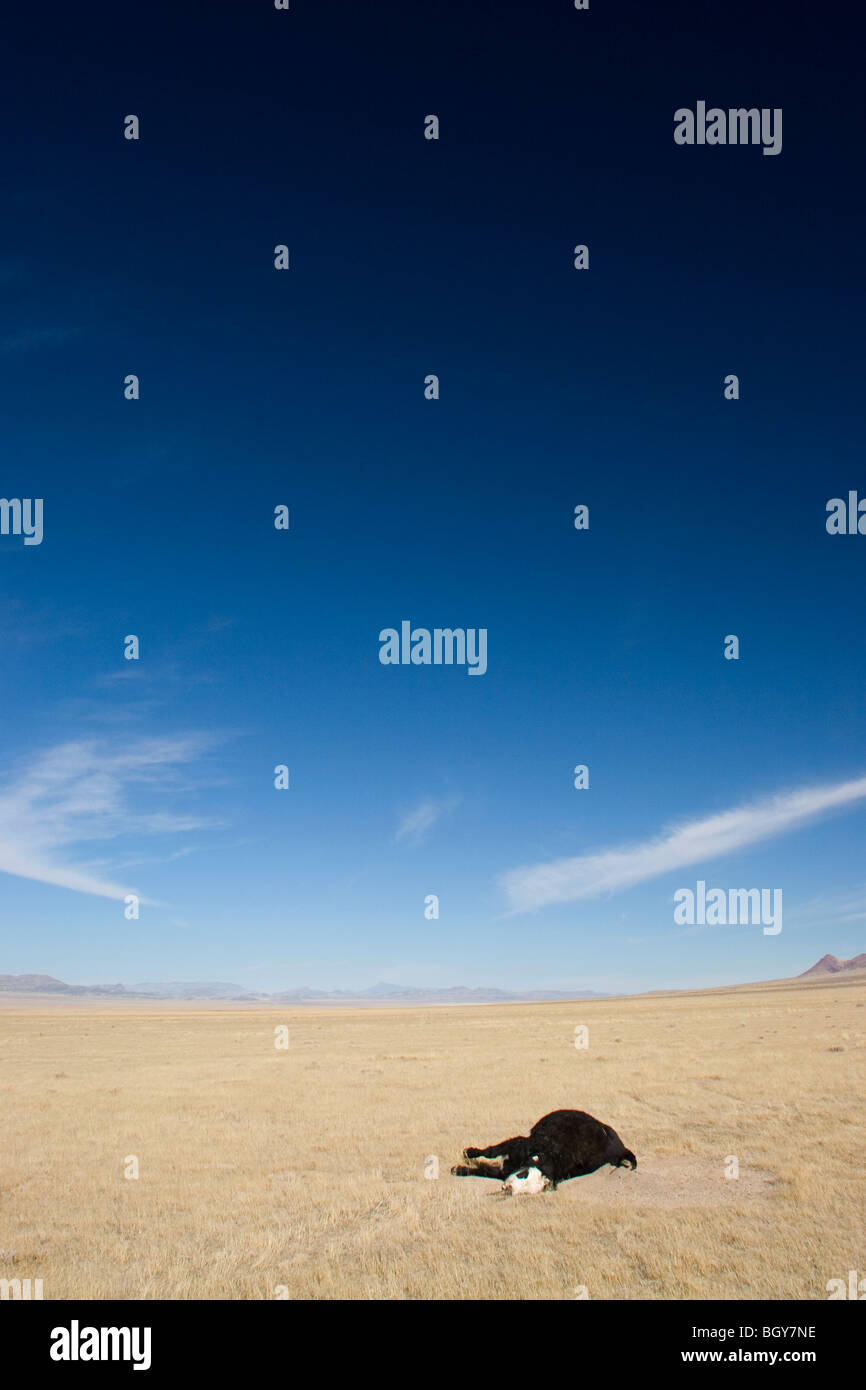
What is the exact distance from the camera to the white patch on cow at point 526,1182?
513 inches

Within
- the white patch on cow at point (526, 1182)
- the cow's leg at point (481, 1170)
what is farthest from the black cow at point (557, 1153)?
the white patch on cow at point (526, 1182)

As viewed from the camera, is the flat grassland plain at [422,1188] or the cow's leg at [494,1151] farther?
the cow's leg at [494,1151]

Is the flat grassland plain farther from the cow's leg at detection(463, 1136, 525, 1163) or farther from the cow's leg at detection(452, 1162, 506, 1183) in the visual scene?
the cow's leg at detection(463, 1136, 525, 1163)

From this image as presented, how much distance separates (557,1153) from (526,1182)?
145 centimetres

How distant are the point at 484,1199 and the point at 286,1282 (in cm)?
436

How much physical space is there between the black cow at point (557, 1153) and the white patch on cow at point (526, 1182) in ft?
0.69

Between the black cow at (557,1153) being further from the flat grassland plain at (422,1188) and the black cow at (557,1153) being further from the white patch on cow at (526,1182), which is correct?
the flat grassland plain at (422,1188)

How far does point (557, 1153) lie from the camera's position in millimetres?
14359

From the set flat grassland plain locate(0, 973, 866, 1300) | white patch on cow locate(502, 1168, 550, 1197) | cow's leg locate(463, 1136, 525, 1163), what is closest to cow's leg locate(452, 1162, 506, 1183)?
cow's leg locate(463, 1136, 525, 1163)
